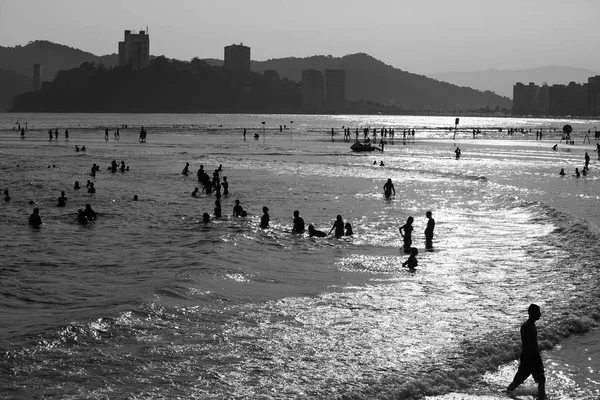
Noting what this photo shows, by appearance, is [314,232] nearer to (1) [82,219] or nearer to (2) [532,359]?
(1) [82,219]

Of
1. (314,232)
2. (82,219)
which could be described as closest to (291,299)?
(314,232)

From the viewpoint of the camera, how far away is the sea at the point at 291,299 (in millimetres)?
12047

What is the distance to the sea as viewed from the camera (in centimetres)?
1205

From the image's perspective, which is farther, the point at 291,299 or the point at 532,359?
the point at 291,299

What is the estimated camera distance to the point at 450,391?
38.2ft

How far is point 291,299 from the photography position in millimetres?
16812

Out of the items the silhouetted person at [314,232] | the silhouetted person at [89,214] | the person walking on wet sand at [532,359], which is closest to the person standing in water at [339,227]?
the silhouetted person at [314,232]

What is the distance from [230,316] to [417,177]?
117ft

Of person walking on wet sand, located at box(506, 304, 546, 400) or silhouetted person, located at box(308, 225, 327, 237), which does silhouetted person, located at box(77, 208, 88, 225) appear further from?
person walking on wet sand, located at box(506, 304, 546, 400)

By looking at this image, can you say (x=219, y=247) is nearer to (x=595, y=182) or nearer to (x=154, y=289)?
(x=154, y=289)

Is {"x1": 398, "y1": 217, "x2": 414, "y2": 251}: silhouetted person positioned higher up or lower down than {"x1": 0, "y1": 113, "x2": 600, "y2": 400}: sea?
higher up

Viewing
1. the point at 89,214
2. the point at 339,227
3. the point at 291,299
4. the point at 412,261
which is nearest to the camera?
the point at 291,299

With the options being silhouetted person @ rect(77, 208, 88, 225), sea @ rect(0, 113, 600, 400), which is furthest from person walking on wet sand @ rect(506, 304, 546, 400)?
silhouetted person @ rect(77, 208, 88, 225)

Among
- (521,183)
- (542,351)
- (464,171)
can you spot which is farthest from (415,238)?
(464,171)
